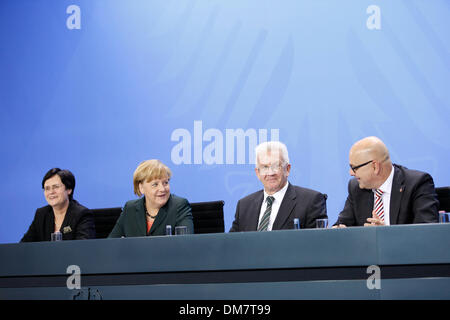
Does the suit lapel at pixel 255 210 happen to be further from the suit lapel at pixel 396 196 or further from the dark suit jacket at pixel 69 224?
the dark suit jacket at pixel 69 224

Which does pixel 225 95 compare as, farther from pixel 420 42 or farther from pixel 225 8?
pixel 420 42

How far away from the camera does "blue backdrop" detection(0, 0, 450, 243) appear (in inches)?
186

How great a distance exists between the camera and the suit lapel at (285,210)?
338cm

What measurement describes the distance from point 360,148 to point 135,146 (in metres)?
2.38

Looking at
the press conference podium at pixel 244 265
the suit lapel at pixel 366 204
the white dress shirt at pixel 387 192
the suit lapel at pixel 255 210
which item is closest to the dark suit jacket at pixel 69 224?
the press conference podium at pixel 244 265

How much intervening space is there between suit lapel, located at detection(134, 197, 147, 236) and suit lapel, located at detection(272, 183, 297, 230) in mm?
804

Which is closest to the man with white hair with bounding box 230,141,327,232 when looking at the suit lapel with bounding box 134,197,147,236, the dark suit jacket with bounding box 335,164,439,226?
the dark suit jacket with bounding box 335,164,439,226

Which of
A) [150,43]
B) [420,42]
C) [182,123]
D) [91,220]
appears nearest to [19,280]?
[91,220]

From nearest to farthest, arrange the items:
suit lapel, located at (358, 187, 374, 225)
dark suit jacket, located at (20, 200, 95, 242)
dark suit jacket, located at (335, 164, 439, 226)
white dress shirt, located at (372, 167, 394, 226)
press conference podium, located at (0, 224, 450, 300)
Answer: press conference podium, located at (0, 224, 450, 300)
dark suit jacket, located at (335, 164, 439, 226)
white dress shirt, located at (372, 167, 394, 226)
suit lapel, located at (358, 187, 374, 225)
dark suit jacket, located at (20, 200, 95, 242)

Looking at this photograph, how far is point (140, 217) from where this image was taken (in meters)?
3.66

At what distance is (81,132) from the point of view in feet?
17.0

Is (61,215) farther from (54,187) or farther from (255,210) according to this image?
(255,210)

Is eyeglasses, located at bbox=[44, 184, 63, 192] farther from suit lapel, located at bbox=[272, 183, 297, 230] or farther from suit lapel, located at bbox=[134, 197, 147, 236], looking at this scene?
suit lapel, located at bbox=[272, 183, 297, 230]

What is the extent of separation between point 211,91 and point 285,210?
1846 mm
